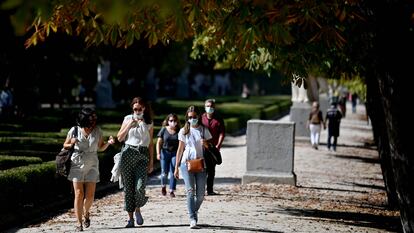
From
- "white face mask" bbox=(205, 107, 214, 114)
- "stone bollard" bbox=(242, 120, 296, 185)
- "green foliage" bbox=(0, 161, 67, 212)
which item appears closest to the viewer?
"green foliage" bbox=(0, 161, 67, 212)

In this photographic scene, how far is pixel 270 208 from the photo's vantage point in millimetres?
15305

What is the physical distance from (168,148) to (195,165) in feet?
13.6

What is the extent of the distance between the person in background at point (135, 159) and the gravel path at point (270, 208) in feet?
1.03

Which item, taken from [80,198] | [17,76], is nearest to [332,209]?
[80,198]

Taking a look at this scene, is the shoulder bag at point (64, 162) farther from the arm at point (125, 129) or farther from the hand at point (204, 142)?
the hand at point (204, 142)

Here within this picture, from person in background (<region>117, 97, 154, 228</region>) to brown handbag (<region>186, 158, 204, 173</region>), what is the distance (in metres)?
0.56

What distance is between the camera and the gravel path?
13000 millimetres

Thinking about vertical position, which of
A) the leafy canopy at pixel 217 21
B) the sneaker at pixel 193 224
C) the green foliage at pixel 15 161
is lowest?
the sneaker at pixel 193 224

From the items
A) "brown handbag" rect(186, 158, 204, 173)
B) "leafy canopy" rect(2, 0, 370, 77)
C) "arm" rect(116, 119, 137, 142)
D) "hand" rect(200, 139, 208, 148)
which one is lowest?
"brown handbag" rect(186, 158, 204, 173)

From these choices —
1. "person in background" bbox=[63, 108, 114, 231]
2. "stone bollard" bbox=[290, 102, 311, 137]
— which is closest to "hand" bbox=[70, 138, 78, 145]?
"person in background" bbox=[63, 108, 114, 231]

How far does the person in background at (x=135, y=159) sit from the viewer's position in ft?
41.5

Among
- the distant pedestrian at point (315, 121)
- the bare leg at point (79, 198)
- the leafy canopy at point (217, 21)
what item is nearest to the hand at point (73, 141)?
the bare leg at point (79, 198)

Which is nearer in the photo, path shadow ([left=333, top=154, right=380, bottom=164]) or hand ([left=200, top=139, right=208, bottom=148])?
hand ([left=200, top=139, right=208, bottom=148])

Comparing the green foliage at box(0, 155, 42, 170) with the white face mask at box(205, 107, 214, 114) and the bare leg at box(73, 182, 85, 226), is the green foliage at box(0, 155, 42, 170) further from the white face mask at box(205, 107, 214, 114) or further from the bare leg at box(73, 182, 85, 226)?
the bare leg at box(73, 182, 85, 226)
